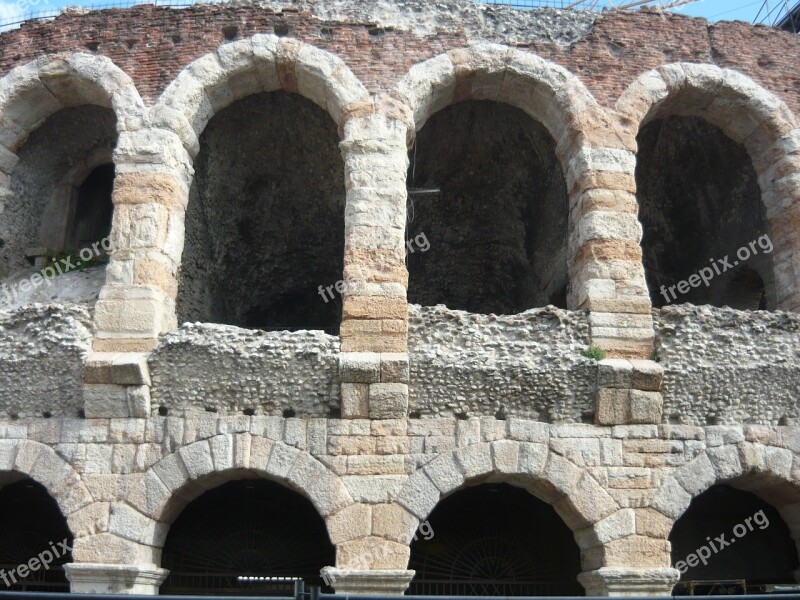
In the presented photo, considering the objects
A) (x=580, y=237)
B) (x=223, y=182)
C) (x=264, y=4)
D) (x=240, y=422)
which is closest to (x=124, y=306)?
(x=240, y=422)

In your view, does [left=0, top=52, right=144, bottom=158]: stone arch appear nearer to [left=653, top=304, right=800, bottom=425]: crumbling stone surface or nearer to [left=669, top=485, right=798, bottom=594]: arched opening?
[left=653, top=304, right=800, bottom=425]: crumbling stone surface

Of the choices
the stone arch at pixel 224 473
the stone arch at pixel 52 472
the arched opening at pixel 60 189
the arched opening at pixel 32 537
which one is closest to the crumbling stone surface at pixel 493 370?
the stone arch at pixel 224 473

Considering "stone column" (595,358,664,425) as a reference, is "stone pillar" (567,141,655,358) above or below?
above

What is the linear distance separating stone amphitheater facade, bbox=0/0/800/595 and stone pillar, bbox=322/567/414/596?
0.02 meters

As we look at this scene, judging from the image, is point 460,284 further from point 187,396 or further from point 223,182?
point 187,396

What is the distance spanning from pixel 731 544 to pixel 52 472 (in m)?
7.00

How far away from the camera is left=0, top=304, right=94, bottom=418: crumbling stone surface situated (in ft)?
23.3

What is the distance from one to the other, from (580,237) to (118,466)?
15.9 ft

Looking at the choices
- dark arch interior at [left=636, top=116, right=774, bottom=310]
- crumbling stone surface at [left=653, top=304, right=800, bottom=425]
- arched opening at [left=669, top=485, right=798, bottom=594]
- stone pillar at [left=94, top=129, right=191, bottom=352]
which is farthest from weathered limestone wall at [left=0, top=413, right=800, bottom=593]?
dark arch interior at [left=636, top=116, right=774, bottom=310]

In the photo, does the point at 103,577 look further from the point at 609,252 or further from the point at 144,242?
the point at 609,252

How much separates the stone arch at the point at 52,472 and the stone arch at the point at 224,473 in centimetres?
39

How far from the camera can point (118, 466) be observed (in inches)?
267

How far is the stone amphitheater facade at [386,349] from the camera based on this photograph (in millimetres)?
6703

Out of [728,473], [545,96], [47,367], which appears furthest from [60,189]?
[728,473]
